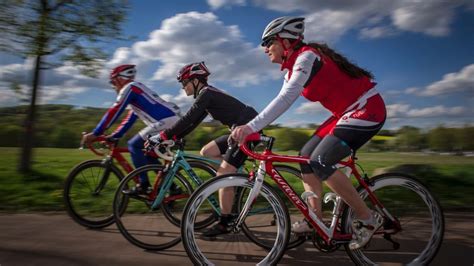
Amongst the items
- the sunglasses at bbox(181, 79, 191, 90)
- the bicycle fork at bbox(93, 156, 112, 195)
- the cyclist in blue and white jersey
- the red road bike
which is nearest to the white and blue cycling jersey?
the cyclist in blue and white jersey

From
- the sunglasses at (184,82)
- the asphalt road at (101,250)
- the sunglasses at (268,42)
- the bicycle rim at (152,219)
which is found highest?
the sunglasses at (268,42)

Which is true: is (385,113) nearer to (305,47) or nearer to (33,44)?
(305,47)

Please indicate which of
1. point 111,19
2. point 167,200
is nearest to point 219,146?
point 167,200

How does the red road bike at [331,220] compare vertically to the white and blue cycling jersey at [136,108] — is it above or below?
below

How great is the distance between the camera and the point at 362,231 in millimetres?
3406

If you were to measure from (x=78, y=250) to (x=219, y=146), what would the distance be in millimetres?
1997

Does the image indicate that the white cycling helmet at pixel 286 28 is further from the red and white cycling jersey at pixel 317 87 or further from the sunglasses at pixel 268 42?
the red and white cycling jersey at pixel 317 87

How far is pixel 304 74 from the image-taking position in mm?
3244

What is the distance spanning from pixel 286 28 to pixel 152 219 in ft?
9.76

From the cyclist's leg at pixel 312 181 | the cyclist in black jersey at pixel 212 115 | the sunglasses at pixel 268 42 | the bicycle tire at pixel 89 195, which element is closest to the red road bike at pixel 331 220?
the cyclist's leg at pixel 312 181

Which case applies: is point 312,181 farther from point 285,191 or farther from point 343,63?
point 343,63

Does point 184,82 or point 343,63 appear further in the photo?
point 184,82

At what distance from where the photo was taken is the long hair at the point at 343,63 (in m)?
3.46

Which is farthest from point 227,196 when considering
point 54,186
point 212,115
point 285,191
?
point 54,186
